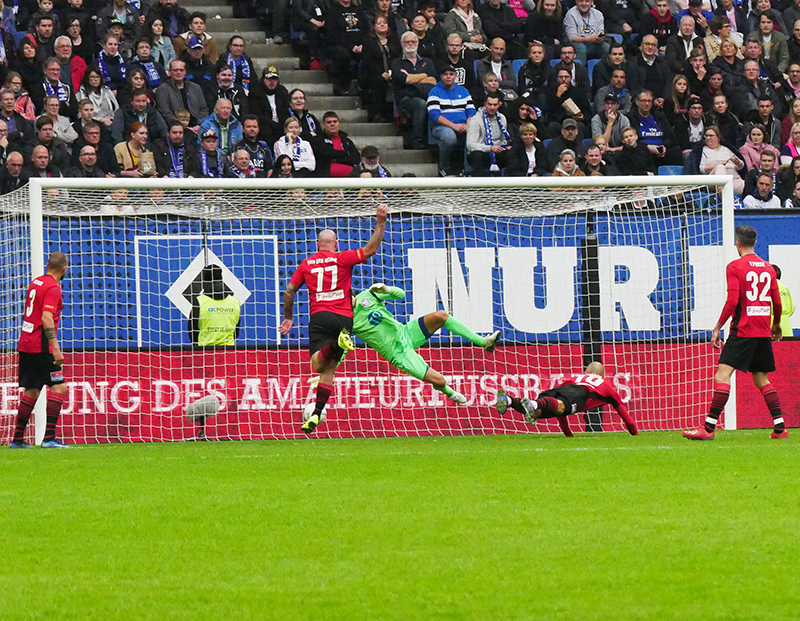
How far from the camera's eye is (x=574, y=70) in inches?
808

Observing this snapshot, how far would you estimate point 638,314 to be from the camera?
15.8m

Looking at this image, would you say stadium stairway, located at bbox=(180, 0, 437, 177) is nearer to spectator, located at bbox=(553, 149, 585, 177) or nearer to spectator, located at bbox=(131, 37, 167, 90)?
spectator, located at bbox=(553, 149, 585, 177)

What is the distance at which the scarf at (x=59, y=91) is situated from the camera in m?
17.4

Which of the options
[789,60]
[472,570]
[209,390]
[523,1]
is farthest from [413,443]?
[789,60]

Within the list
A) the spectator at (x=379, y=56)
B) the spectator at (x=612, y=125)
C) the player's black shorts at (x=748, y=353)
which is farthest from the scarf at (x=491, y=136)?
the player's black shorts at (x=748, y=353)

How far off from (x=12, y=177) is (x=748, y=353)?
29.8 feet

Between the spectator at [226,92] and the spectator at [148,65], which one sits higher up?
the spectator at [148,65]

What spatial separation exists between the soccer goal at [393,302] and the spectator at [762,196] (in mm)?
2422

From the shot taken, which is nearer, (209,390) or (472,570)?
(472,570)

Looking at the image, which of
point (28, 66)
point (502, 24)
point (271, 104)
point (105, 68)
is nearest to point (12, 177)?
point (28, 66)

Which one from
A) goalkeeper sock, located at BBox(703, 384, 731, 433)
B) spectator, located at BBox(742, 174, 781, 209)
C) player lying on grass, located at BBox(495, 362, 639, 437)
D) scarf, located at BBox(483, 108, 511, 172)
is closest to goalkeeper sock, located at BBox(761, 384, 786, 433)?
goalkeeper sock, located at BBox(703, 384, 731, 433)

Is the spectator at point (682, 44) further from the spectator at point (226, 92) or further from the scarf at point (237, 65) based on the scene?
the spectator at point (226, 92)

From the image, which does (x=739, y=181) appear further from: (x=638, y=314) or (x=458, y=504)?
(x=458, y=504)

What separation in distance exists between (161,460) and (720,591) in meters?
6.81
